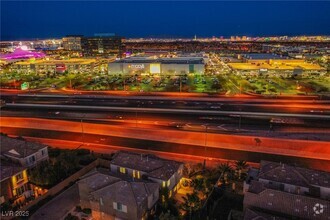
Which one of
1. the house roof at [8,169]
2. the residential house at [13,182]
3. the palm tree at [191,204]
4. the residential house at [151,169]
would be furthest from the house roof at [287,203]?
the house roof at [8,169]

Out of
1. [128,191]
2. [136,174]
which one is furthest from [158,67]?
[128,191]

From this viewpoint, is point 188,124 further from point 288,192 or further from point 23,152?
point 23,152

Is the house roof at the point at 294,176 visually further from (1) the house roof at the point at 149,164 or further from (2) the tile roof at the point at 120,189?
(2) the tile roof at the point at 120,189

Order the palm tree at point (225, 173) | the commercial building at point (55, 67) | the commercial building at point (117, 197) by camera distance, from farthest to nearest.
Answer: the commercial building at point (55, 67), the palm tree at point (225, 173), the commercial building at point (117, 197)

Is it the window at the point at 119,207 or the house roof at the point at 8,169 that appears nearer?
the window at the point at 119,207

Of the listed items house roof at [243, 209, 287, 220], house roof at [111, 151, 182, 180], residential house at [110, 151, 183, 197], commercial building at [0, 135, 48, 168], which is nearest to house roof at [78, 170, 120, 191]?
residential house at [110, 151, 183, 197]

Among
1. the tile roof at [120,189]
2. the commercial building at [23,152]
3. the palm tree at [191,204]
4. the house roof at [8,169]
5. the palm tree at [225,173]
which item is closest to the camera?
the tile roof at [120,189]

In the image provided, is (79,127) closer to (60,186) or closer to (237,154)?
(60,186)

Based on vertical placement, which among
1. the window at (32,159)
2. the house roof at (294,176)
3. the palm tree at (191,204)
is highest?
the window at (32,159)
